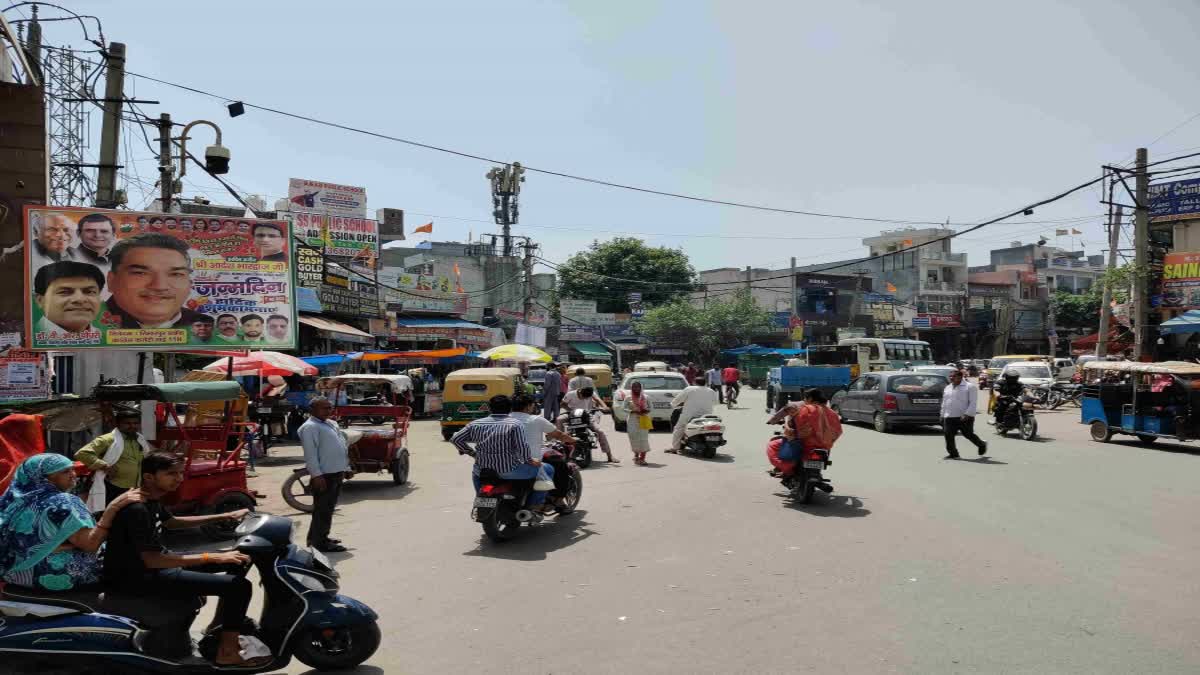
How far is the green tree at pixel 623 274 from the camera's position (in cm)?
6300

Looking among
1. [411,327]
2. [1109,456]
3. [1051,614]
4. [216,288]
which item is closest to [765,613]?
[1051,614]

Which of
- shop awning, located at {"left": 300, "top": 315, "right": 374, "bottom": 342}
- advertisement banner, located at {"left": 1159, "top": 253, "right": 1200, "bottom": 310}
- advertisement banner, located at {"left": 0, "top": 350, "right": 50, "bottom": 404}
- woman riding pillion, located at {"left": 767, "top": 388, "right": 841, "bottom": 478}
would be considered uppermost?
advertisement banner, located at {"left": 1159, "top": 253, "right": 1200, "bottom": 310}

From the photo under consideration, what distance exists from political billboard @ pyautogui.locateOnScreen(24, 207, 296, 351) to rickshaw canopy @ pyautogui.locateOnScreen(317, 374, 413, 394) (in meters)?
3.69

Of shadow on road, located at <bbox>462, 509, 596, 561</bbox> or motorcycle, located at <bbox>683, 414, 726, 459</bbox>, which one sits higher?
motorcycle, located at <bbox>683, 414, 726, 459</bbox>

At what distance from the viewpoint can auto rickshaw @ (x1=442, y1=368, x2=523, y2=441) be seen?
19.5 m

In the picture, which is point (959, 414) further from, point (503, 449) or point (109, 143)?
point (109, 143)

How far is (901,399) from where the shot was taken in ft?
61.7

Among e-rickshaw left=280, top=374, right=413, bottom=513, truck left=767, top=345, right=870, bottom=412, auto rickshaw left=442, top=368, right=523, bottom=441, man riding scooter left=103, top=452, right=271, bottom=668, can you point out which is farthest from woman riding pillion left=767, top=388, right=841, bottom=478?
truck left=767, top=345, right=870, bottom=412

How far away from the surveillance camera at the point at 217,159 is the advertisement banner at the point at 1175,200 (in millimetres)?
32837

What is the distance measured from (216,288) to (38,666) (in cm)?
816

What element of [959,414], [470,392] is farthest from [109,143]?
[959,414]

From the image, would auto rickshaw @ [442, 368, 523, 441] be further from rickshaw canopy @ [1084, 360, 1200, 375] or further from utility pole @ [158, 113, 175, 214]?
rickshaw canopy @ [1084, 360, 1200, 375]

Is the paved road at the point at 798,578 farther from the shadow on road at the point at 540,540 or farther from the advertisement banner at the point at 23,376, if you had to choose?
the advertisement banner at the point at 23,376

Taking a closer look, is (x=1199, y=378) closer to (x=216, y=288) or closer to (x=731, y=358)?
(x=216, y=288)
